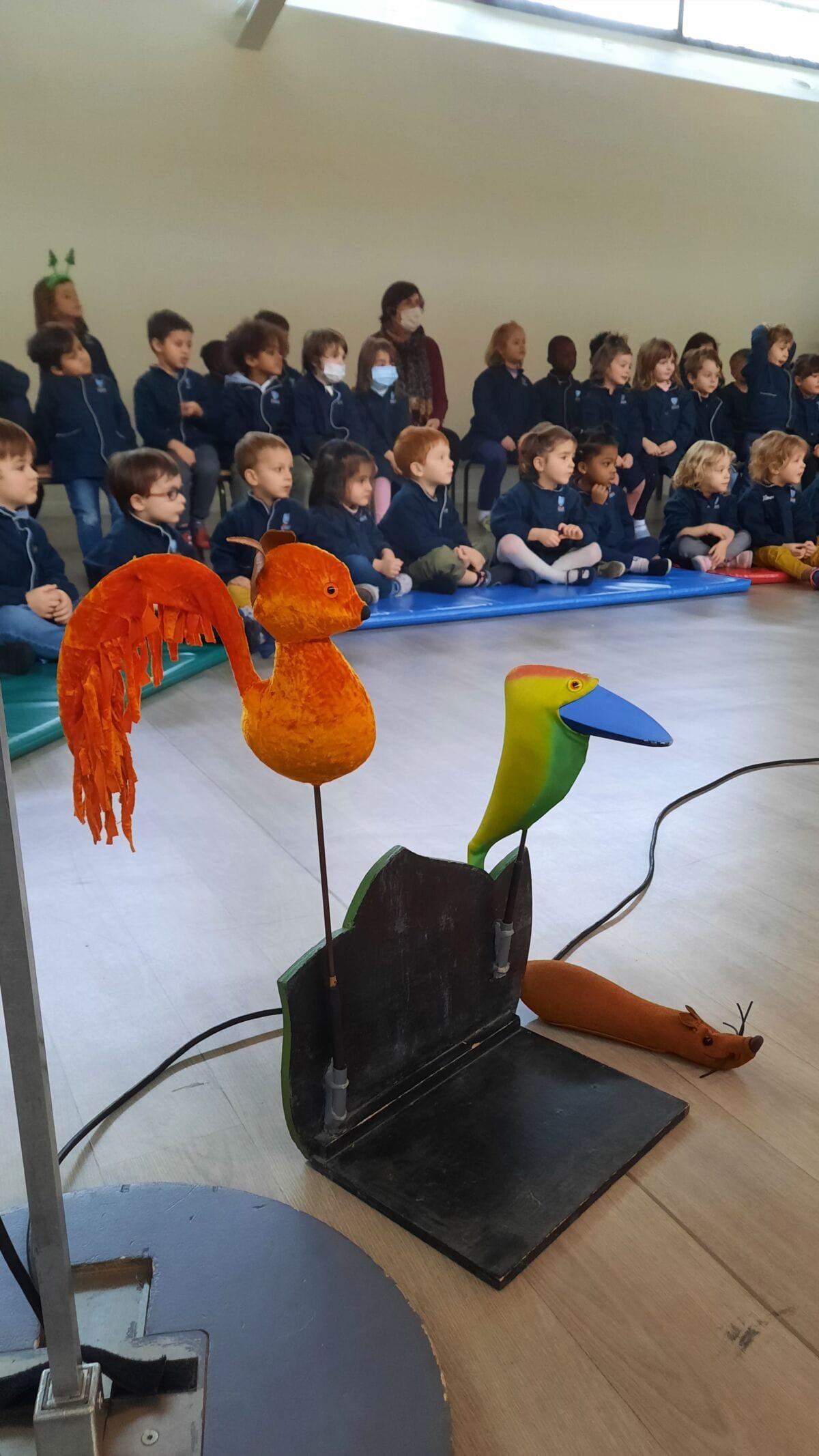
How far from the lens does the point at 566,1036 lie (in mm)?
1189

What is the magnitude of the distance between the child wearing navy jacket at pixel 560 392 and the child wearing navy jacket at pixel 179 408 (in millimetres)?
1888

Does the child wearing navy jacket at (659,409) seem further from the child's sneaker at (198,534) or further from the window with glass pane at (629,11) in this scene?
the child's sneaker at (198,534)

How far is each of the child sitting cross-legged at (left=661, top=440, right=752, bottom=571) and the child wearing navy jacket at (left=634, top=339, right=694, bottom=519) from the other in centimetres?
69

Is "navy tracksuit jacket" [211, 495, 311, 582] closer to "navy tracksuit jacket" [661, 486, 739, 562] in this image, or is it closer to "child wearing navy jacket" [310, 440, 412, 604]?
"child wearing navy jacket" [310, 440, 412, 604]

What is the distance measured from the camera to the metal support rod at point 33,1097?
0.57m

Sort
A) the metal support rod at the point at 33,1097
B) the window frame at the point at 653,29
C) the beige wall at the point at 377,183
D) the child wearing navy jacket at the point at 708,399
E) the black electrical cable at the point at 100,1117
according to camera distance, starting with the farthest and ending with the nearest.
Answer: the window frame at the point at 653,29, the child wearing navy jacket at the point at 708,399, the beige wall at the point at 377,183, the black electrical cable at the point at 100,1117, the metal support rod at the point at 33,1097

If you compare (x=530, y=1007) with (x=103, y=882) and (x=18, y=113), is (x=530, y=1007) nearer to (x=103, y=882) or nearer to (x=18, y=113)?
(x=103, y=882)

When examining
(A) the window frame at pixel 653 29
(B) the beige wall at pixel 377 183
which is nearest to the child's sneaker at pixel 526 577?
(B) the beige wall at pixel 377 183

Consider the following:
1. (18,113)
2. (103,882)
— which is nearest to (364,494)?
(103,882)

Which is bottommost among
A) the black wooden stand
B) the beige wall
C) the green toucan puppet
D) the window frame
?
the black wooden stand

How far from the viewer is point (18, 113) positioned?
15.8ft

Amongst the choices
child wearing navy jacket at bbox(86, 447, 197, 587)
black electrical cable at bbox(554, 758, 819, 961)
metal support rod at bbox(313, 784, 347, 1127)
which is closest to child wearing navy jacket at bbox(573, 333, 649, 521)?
child wearing navy jacket at bbox(86, 447, 197, 587)

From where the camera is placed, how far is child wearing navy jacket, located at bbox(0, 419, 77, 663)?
114 inches

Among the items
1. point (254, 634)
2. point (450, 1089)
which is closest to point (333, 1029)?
point (450, 1089)
